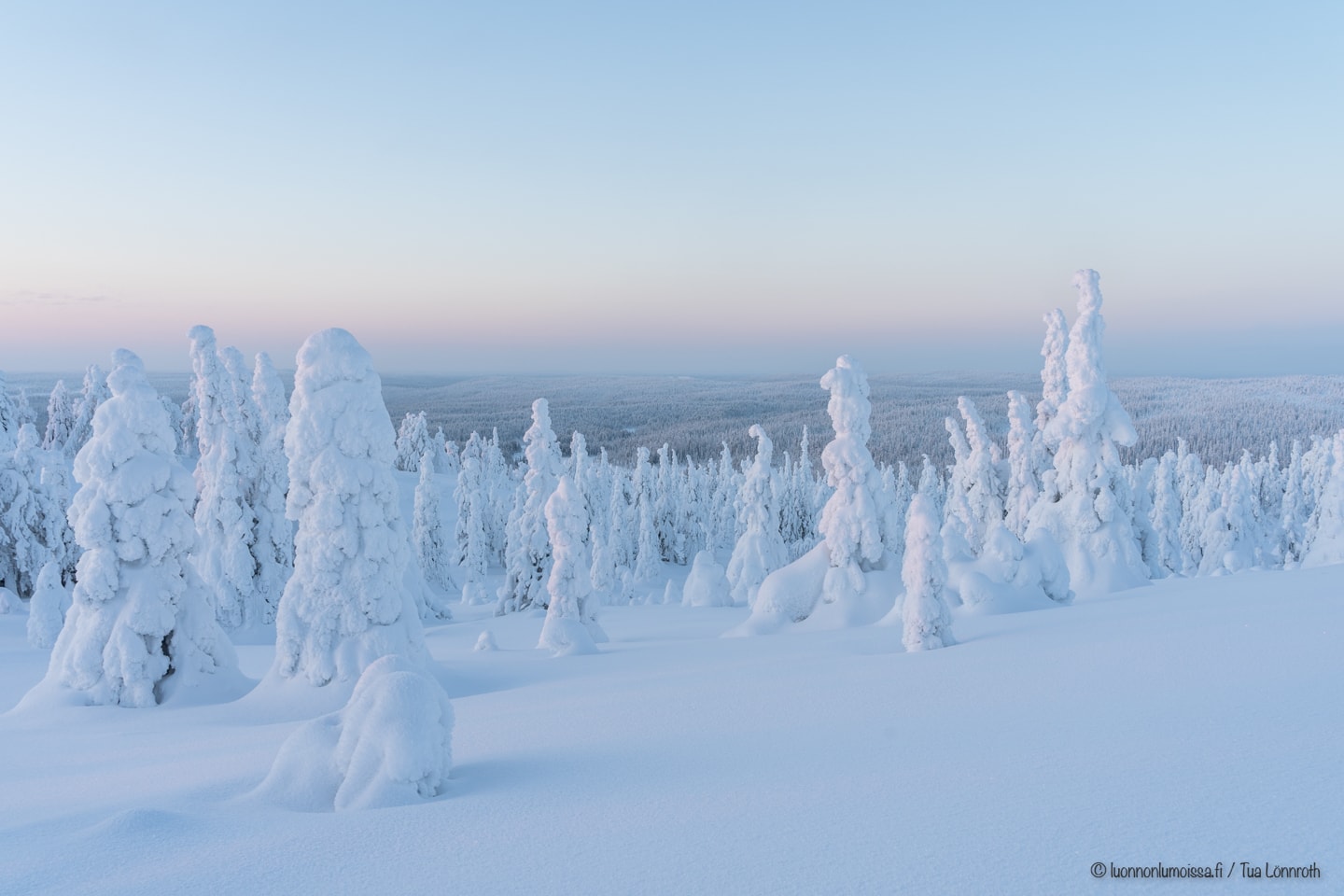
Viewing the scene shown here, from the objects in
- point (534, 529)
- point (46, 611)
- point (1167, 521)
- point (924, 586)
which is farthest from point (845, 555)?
point (1167, 521)

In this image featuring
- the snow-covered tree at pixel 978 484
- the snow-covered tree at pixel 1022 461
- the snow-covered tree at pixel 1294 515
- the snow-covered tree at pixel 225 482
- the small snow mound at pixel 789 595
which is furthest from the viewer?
the snow-covered tree at pixel 1294 515

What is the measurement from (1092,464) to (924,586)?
1628 cm

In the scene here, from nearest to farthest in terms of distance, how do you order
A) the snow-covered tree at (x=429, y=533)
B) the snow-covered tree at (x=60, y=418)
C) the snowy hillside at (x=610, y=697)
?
the snowy hillside at (x=610, y=697) → the snow-covered tree at (x=429, y=533) → the snow-covered tree at (x=60, y=418)

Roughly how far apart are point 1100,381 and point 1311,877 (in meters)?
26.3

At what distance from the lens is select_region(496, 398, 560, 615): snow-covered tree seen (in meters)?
34.1

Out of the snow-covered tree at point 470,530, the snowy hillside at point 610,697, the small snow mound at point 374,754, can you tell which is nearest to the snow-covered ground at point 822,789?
the snowy hillside at point 610,697

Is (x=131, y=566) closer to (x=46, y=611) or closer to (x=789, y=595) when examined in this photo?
(x=46, y=611)

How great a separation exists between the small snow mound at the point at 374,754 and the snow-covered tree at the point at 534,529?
24837 millimetres

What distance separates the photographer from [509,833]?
5395 millimetres

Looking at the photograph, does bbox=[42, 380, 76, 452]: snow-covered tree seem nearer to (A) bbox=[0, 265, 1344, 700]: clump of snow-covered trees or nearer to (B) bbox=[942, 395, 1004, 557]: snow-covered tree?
(A) bbox=[0, 265, 1344, 700]: clump of snow-covered trees

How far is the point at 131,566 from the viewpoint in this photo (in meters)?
15.5

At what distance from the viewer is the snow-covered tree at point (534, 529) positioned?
34094 millimetres

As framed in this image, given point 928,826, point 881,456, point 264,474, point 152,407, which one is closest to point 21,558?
point 264,474

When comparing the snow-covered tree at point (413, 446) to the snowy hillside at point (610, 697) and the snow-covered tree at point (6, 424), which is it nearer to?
the snow-covered tree at point (6, 424)
